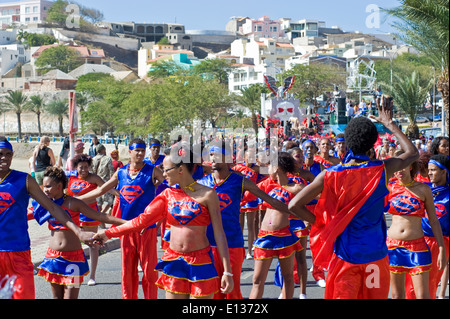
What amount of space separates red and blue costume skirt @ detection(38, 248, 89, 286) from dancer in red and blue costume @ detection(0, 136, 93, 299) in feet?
1.71

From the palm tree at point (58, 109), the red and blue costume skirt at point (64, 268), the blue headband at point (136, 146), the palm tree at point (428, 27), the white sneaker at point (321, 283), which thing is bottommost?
the white sneaker at point (321, 283)

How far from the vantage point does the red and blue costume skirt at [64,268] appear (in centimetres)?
616

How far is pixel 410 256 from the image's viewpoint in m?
6.30

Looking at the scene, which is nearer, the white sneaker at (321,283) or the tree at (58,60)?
the white sneaker at (321,283)

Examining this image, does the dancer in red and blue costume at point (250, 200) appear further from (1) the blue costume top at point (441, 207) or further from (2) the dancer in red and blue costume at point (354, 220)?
(2) the dancer in red and blue costume at point (354, 220)

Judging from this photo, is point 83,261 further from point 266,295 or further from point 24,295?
point 266,295

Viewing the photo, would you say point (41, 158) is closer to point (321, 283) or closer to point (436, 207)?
point (321, 283)

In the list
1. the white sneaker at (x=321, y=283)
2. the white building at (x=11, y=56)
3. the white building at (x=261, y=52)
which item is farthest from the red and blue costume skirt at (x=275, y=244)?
the white building at (x=11, y=56)

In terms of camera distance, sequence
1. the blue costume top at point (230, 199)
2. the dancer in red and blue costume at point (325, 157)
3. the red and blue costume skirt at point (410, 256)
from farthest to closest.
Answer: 1. the dancer in red and blue costume at point (325, 157)
2. the blue costume top at point (230, 199)
3. the red and blue costume skirt at point (410, 256)

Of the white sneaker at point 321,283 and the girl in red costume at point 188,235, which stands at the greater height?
the girl in red costume at point 188,235

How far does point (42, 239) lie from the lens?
11.8 m

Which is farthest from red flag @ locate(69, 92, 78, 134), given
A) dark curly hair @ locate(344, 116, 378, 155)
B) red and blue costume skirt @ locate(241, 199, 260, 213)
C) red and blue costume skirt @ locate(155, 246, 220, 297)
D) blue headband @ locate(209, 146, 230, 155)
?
dark curly hair @ locate(344, 116, 378, 155)

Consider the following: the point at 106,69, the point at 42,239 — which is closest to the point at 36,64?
the point at 106,69

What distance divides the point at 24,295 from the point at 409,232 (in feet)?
11.6
